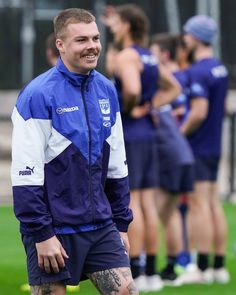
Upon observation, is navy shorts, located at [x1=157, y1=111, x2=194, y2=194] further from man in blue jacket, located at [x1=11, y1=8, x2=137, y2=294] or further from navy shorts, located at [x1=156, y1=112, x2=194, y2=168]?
man in blue jacket, located at [x1=11, y1=8, x2=137, y2=294]

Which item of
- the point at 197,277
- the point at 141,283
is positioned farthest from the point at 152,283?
the point at 197,277

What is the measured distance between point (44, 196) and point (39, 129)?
34 cm

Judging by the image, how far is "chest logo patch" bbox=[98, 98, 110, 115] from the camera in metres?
6.29

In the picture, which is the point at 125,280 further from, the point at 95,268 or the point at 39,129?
the point at 39,129

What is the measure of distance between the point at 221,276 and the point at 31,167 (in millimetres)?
4488

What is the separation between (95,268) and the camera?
6246 mm

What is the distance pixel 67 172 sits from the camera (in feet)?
20.1

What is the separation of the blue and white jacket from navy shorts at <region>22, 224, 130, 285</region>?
5 centimetres

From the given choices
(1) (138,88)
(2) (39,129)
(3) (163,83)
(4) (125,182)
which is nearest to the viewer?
(2) (39,129)

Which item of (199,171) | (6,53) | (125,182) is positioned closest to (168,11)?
(6,53)

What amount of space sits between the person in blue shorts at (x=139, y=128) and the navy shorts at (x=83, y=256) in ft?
10.1

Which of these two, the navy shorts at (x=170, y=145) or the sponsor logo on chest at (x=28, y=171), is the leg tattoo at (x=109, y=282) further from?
the navy shorts at (x=170, y=145)

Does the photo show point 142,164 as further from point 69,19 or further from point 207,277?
point 69,19

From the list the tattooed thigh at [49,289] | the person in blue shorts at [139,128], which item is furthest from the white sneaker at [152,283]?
the tattooed thigh at [49,289]
